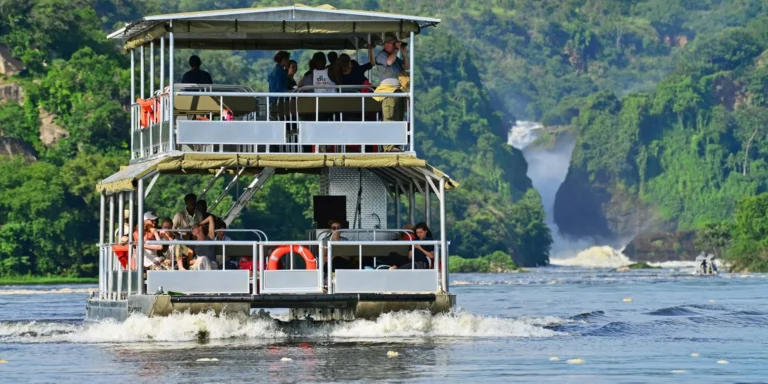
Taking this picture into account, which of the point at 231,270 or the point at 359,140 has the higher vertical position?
the point at 359,140

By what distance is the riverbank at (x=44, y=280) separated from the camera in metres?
96.5

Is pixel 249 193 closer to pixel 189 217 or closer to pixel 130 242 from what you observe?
pixel 189 217

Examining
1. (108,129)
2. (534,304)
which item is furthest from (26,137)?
(534,304)

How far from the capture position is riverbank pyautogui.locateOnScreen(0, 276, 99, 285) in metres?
96.5

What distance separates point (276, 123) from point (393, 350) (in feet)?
18.1

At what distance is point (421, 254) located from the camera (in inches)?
1351

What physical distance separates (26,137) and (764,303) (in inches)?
2929

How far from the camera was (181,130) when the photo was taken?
111ft

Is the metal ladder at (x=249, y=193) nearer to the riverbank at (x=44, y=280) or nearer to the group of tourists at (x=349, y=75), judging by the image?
the group of tourists at (x=349, y=75)

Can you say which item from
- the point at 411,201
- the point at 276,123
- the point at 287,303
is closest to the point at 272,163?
the point at 276,123

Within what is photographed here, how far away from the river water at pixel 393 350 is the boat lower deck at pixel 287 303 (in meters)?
0.17

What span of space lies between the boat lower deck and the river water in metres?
0.17

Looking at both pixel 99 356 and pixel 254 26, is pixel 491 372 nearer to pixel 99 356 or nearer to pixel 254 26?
pixel 99 356

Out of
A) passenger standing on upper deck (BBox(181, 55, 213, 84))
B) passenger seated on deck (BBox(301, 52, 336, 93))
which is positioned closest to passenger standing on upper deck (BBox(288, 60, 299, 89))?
passenger seated on deck (BBox(301, 52, 336, 93))
